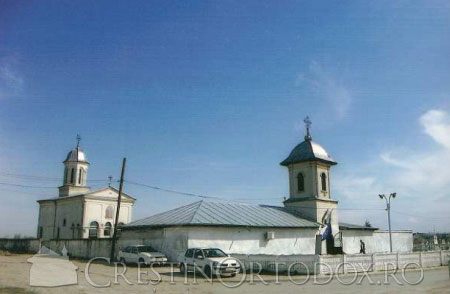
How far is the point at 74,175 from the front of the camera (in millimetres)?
48812

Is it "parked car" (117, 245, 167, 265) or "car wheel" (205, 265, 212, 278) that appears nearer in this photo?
"car wheel" (205, 265, 212, 278)

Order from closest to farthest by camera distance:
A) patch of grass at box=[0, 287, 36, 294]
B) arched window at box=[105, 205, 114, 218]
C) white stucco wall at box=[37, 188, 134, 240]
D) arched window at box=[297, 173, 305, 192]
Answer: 1. patch of grass at box=[0, 287, 36, 294]
2. arched window at box=[297, 173, 305, 192]
3. white stucco wall at box=[37, 188, 134, 240]
4. arched window at box=[105, 205, 114, 218]

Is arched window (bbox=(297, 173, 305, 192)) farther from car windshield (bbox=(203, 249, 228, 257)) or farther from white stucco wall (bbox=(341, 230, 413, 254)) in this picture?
car windshield (bbox=(203, 249, 228, 257))

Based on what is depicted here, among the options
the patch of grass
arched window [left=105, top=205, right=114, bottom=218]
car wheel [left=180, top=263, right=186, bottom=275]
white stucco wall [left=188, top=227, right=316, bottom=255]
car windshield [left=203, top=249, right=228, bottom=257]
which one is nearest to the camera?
the patch of grass

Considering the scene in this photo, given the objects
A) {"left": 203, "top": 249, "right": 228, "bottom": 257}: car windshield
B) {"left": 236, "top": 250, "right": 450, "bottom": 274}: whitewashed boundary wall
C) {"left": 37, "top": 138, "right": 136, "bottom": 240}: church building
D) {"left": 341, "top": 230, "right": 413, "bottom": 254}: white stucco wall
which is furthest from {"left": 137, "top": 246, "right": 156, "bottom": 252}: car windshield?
{"left": 37, "top": 138, "right": 136, "bottom": 240}: church building

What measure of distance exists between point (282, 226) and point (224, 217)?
489 cm

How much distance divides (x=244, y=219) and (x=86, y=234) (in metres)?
23.1

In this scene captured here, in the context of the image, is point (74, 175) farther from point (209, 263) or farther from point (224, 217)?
point (209, 263)

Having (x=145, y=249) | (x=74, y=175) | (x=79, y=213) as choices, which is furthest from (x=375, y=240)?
(x=74, y=175)

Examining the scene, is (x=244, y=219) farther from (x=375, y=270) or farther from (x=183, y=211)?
(x=375, y=270)

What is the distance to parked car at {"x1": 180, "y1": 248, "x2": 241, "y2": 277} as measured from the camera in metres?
19.0

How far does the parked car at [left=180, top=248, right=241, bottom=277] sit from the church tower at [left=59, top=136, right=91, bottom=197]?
3135 centimetres

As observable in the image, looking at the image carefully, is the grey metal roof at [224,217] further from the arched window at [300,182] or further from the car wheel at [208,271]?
the car wheel at [208,271]

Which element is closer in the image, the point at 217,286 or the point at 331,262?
the point at 217,286
